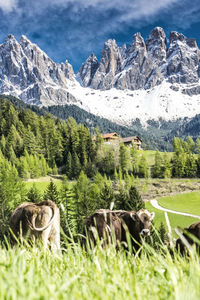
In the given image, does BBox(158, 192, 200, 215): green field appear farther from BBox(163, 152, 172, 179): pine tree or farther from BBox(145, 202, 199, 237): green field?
BBox(163, 152, 172, 179): pine tree

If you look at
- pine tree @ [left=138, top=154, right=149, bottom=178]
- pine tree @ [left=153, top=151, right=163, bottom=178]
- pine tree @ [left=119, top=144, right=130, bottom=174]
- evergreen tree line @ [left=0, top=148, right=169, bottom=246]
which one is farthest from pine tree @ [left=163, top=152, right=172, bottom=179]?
evergreen tree line @ [left=0, top=148, right=169, bottom=246]

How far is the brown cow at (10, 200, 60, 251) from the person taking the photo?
6473 millimetres

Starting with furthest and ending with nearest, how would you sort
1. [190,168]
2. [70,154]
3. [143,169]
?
[70,154], [143,169], [190,168]

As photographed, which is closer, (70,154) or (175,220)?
(175,220)

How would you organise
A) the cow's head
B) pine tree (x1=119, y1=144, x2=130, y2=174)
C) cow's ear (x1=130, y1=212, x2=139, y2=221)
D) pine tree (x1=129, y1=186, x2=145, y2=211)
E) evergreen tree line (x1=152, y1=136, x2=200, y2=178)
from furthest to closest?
pine tree (x1=119, y1=144, x2=130, y2=174), evergreen tree line (x1=152, y1=136, x2=200, y2=178), pine tree (x1=129, y1=186, x2=145, y2=211), cow's ear (x1=130, y1=212, x2=139, y2=221), the cow's head

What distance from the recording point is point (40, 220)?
680 cm

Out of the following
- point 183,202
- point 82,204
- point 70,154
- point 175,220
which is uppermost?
point 70,154

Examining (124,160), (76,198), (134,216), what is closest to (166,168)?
(124,160)

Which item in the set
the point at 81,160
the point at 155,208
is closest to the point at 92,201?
the point at 155,208

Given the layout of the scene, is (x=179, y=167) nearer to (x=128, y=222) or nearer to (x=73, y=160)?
(x=73, y=160)

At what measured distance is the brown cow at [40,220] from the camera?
647cm

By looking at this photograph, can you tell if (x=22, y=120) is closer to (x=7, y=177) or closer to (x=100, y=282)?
(x=7, y=177)

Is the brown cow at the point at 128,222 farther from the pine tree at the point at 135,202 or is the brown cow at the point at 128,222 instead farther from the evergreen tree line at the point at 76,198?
the pine tree at the point at 135,202

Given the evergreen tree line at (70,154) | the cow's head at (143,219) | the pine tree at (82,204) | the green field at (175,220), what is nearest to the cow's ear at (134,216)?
the cow's head at (143,219)
